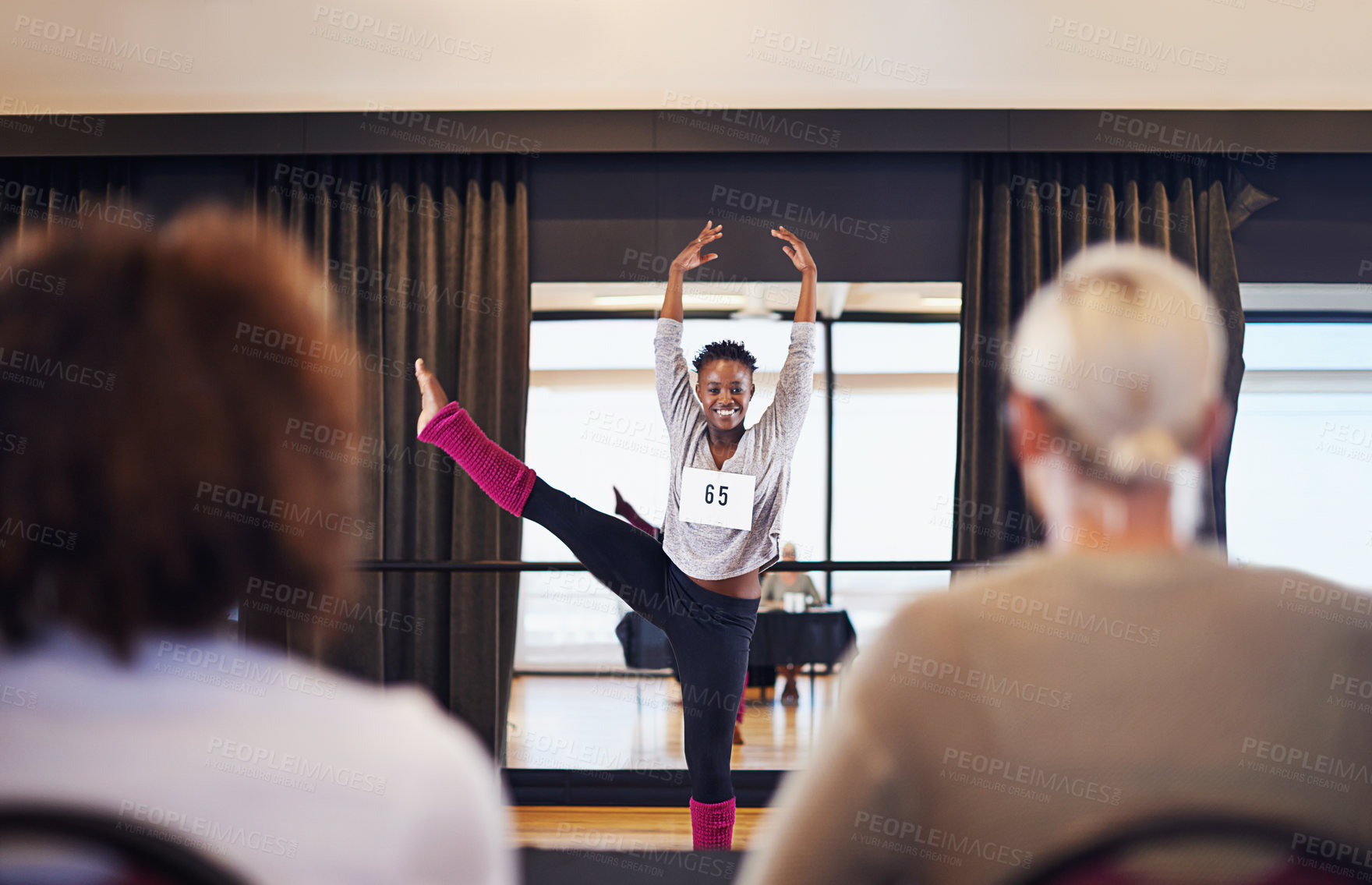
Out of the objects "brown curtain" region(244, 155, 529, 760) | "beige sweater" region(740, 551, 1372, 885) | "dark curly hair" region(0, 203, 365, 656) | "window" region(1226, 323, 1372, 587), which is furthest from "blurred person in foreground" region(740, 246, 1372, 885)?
"window" region(1226, 323, 1372, 587)

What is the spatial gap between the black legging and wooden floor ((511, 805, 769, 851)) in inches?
31.1

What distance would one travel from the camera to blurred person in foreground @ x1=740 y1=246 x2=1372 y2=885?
Answer: 0.55 meters

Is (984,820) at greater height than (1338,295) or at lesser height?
lesser

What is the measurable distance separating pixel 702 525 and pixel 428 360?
1784 millimetres

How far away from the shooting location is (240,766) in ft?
1.50

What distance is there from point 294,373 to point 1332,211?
177 inches

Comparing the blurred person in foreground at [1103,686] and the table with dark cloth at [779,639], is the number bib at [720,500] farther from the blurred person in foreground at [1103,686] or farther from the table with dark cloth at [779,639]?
the table with dark cloth at [779,639]

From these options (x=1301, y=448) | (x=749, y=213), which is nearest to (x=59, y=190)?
(x=749, y=213)

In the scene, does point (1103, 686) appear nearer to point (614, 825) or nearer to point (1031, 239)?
point (614, 825)

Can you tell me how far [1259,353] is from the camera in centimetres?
523

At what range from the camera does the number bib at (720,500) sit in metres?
2.37

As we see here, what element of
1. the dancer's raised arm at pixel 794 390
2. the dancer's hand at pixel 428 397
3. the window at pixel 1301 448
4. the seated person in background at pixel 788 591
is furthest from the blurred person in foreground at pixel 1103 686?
the window at pixel 1301 448

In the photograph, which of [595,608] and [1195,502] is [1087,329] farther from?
[595,608]

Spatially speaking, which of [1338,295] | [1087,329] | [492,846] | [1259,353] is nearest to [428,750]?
[492,846]
